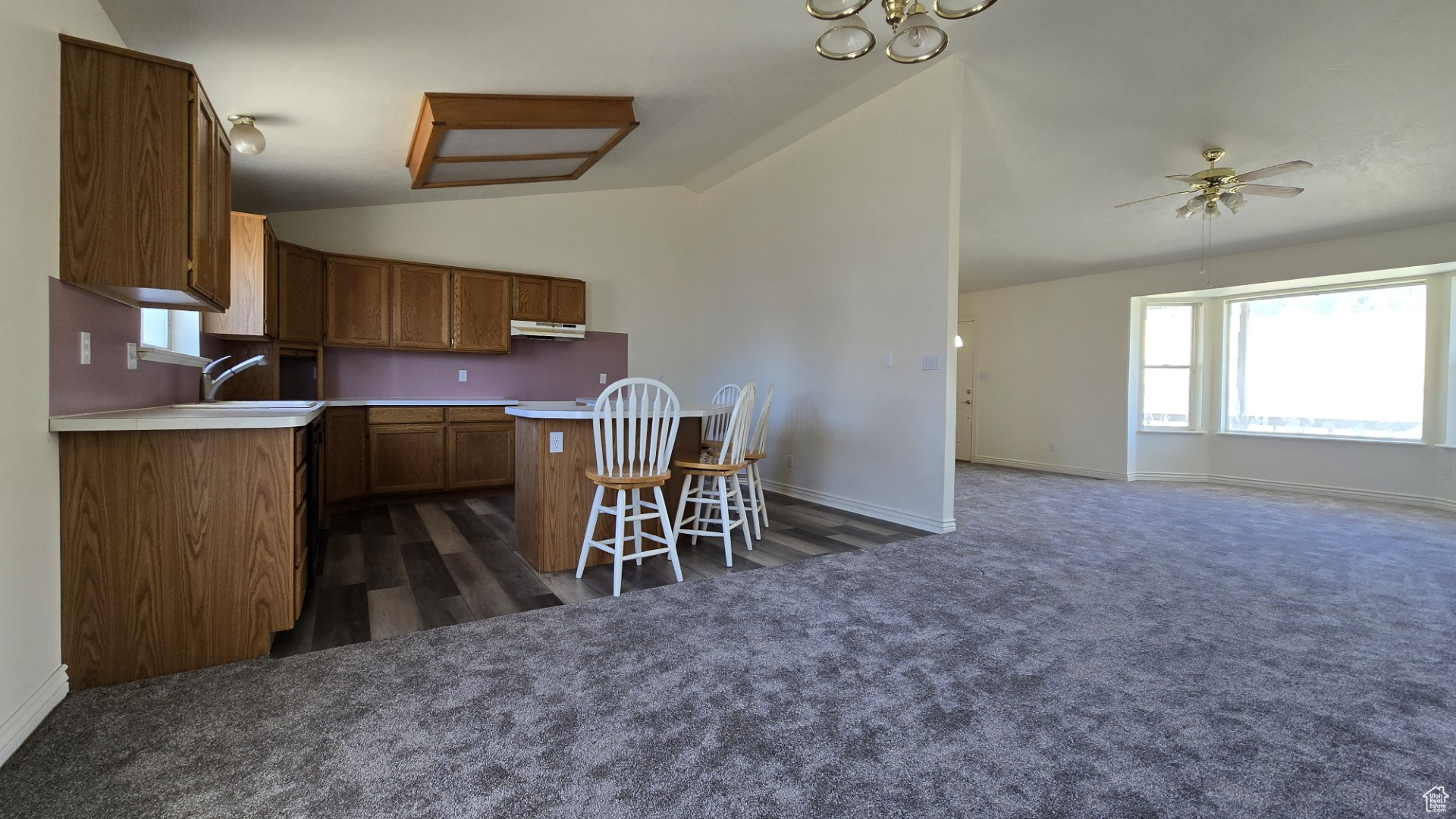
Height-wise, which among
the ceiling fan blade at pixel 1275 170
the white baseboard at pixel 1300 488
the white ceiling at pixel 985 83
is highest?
the white ceiling at pixel 985 83

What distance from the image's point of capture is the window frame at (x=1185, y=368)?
273 inches

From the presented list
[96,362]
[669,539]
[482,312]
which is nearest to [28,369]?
[96,362]

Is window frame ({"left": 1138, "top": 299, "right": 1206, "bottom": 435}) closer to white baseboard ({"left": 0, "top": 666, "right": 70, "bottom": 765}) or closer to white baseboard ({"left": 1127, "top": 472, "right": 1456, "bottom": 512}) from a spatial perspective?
white baseboard ({"left": 1127, "top": 472, "right": 1456, "bottom": 512})

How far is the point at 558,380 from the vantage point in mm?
6387

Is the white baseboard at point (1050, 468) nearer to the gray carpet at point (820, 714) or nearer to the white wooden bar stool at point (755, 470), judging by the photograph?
the gray carpet at point (820, 714)

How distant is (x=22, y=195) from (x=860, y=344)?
14.1 feet

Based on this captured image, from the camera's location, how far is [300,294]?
4648 millimetres

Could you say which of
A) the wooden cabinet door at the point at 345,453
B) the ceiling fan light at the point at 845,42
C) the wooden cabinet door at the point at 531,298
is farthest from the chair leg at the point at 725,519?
the wooden cabinet door at the point at 531,298

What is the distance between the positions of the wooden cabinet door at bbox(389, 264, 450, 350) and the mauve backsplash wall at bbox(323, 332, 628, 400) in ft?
1.06

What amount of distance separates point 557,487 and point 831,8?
2532 mm

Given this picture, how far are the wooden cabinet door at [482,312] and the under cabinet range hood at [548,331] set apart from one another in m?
0.09

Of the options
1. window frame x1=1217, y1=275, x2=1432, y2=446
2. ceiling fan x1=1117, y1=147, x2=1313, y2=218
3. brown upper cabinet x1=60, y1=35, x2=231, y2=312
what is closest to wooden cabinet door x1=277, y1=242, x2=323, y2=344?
brown upper cabinet x1=60, y1=35, x2=231, y2=312

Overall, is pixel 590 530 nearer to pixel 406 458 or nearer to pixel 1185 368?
pixel 406 458

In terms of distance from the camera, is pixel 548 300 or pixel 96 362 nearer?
pixel 96 362
